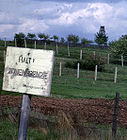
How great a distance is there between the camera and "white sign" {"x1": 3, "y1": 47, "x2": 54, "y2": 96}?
536 centimetres

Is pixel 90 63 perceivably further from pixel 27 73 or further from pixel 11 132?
pixel 27 73

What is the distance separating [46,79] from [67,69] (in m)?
29.1

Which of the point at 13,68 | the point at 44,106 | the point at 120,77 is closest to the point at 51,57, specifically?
the point at 13,68

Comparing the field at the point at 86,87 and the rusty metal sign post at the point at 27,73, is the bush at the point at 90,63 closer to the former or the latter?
the field at the point at 86,87

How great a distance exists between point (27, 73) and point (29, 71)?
47mm

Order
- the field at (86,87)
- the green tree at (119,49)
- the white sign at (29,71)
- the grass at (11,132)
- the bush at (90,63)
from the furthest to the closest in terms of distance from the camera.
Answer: the green tree at (119,49), the bush at (90,63), the field at (86,87), the grass at (11,132), the white sign at (29,71)

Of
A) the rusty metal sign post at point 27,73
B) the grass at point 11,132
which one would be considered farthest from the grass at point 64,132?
the rusty metal sign post at point 27,73

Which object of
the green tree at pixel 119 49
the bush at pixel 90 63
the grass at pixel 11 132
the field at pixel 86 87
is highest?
the green tree at pixel 119 49

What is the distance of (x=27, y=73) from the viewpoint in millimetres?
5500

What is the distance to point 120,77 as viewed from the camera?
108 ft

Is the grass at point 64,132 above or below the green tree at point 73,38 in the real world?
below

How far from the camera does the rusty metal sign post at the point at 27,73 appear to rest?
5359mm

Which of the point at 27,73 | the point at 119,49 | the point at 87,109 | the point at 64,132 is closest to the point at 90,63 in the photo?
the point at 119,49

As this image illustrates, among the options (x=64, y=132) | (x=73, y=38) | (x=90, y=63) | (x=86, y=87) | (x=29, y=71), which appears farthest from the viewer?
(x=73, y=38)
